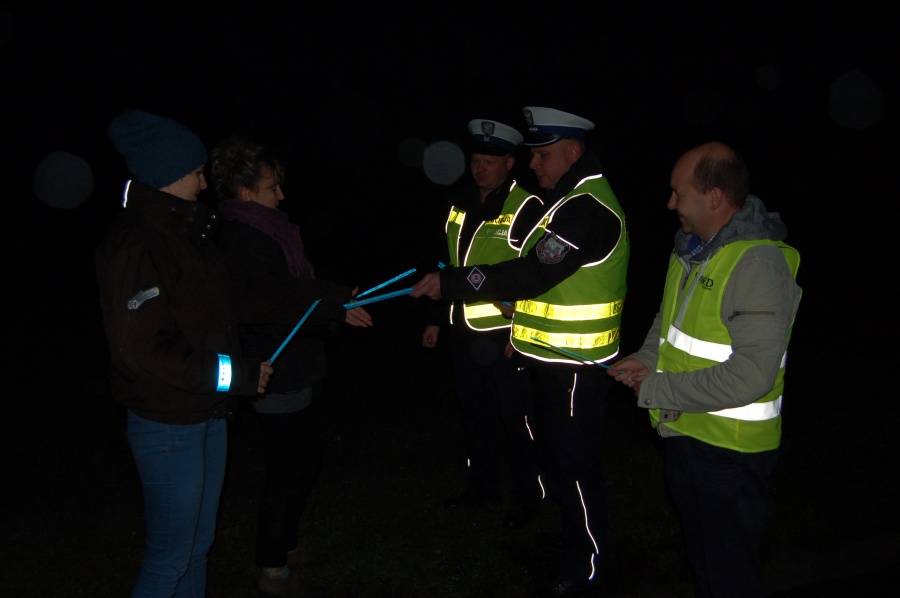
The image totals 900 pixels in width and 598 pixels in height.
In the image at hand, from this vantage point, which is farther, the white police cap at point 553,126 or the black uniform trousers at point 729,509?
the white police cap at point 553,126

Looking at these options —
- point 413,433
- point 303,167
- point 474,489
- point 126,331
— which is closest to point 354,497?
point 474,489

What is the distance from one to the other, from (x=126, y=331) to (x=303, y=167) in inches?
768

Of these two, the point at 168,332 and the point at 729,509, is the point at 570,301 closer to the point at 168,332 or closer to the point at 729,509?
the point at 729,509

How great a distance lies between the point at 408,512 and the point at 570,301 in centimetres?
219

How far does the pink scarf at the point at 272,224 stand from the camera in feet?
10.5

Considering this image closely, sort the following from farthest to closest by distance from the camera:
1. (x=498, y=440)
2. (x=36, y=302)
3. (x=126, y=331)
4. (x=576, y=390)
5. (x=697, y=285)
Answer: (x=36, y=302) → (x=498, y=440) → (x=576, y=390) → (x=697, y=285) → (x=126, y=331)

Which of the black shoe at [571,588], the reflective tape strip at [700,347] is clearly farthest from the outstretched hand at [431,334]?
the reflective tape strip at [700,347]

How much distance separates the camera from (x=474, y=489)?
474 centimetres

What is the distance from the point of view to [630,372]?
2.93 metres

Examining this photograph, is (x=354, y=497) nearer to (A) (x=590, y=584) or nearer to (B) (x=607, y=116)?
(A) (x=590, y=584)

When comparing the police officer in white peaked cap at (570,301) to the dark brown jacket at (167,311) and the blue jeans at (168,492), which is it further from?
the blue jeans at (168,492)

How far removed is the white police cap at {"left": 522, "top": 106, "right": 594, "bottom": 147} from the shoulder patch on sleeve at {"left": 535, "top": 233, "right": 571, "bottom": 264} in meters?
0.61

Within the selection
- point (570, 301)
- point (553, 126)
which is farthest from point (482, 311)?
point (553, 126)

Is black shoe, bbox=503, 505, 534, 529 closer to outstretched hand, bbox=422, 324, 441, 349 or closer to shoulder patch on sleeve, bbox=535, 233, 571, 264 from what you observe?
outstretched hand, bbox=422, 324, 441, 349
